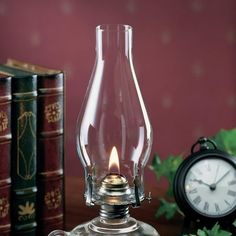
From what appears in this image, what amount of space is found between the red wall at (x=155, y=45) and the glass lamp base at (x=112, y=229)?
51.2 inches

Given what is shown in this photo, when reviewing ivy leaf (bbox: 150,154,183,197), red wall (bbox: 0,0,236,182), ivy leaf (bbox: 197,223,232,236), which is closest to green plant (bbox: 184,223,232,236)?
ivy leaf (bbox: 197,223,232,236)

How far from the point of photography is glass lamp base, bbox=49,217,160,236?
1164mm

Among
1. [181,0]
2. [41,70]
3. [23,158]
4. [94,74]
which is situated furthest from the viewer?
[181,0]

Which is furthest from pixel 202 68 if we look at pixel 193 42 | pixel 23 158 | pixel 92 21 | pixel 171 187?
pixel 23 158

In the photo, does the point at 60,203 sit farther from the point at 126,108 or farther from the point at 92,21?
the point at 92,21

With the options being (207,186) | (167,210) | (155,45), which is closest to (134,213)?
(167,210)

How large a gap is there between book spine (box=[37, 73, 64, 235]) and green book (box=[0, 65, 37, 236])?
21mm

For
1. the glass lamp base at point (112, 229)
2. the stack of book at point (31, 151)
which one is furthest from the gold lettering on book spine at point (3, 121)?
the glass lamp base at point (112, 229)

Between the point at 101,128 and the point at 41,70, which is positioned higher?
the point at 41,70

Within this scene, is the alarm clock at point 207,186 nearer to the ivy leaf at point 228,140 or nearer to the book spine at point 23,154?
the ivy leaf at point 228,140

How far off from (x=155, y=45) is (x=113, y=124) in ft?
4.14

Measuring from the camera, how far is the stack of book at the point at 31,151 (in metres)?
1.36

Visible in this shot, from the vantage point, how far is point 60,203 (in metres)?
1.46

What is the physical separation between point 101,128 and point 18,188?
0.25 metres
